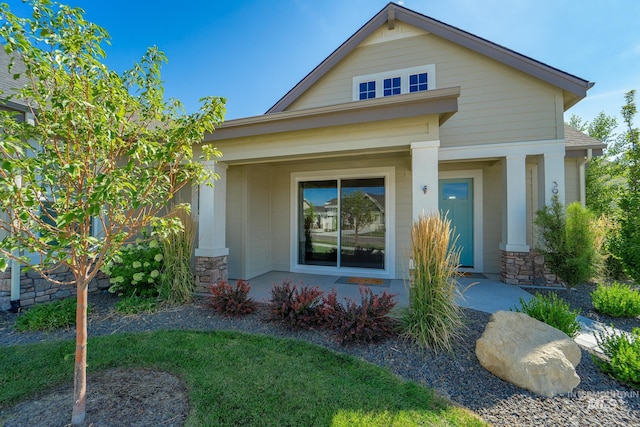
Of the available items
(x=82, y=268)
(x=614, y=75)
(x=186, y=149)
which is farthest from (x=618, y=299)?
(x=614, y=75)

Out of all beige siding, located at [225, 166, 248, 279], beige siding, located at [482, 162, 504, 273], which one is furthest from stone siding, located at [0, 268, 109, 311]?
beige siding, located at [482, 162, 504, 273]

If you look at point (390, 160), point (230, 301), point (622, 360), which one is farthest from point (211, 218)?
point (622, 360)

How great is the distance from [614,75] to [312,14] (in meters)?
9.30

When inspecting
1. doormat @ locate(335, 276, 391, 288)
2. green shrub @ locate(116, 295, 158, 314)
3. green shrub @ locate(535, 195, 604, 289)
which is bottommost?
green shrub @ locate(116, 295, 158, 314)

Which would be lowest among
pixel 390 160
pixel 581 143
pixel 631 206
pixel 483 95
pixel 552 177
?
pixel 631 206

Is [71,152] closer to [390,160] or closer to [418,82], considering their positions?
[390,160]

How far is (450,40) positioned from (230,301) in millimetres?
7598

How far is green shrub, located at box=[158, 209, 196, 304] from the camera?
480cm

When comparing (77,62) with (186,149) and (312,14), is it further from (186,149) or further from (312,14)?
(312,14)

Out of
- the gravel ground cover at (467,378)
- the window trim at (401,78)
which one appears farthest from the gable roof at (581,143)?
the gravel ground cover at (467,378)

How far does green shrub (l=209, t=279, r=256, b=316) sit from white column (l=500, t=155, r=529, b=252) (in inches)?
213

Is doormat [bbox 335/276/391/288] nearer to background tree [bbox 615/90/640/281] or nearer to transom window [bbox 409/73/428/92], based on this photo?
background tree [bbox 615/90/640/281]

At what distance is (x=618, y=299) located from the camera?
155 inches

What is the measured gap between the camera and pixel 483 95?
20.6 feet
